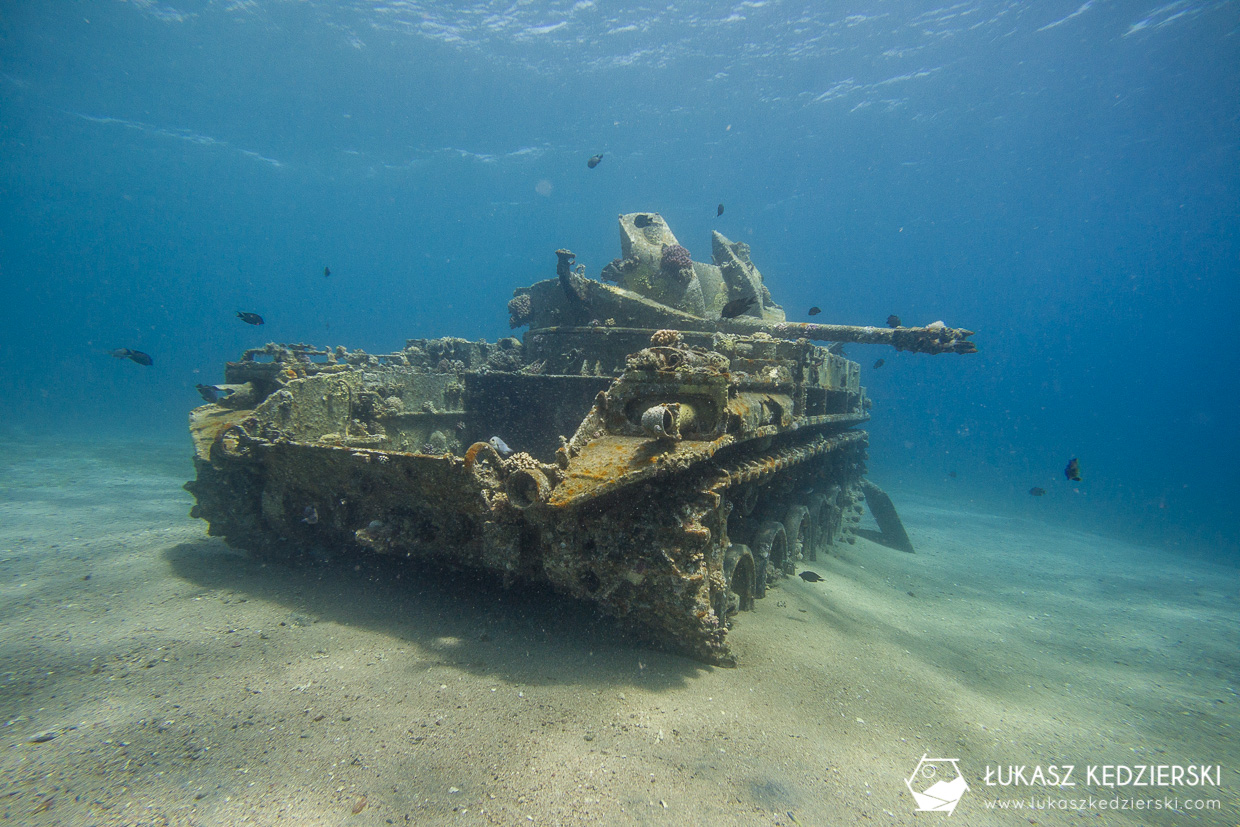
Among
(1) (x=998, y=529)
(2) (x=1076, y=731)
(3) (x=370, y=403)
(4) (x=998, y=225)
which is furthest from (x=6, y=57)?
(4) (x=998, y=225)

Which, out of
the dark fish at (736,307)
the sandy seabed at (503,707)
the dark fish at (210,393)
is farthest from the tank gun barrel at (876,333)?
the dark fish at (210,393)

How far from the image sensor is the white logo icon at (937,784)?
10.8 ft

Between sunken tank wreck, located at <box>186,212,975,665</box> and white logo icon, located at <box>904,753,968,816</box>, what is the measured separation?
5.10 ft

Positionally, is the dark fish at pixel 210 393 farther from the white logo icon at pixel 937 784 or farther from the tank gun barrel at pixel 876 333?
the white logo icon at pixel 937 784

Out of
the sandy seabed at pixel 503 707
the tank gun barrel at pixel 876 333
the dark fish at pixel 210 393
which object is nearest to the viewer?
the sandy seabed at pixel 503 707

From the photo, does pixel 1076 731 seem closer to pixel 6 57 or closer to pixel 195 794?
pixel 195 794

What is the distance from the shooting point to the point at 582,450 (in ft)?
14.5

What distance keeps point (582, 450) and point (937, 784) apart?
12.1ft

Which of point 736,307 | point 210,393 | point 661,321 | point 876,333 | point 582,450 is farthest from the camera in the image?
point 876,333

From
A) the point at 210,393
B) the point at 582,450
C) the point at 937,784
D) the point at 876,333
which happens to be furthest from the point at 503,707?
the point at 876,333

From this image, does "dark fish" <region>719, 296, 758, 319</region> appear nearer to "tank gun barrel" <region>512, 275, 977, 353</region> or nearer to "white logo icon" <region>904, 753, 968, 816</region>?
"tank gun barrel" <region>512, 275, 977, 353</region>

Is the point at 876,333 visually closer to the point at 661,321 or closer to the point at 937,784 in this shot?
the point at 661,321

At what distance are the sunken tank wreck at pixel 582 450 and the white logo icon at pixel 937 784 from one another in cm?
156

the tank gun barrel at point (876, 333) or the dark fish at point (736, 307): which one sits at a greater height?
the dark fish at point (736, 307)
